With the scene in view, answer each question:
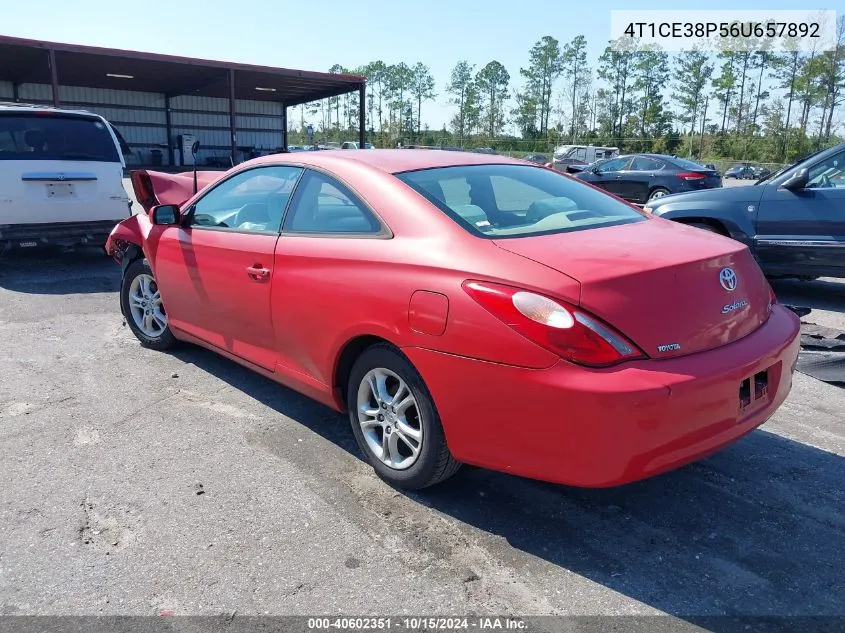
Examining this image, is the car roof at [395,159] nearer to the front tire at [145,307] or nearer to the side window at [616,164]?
the front tire at [145,307]

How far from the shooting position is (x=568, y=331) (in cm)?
247

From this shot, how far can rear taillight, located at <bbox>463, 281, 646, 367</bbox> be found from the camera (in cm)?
247

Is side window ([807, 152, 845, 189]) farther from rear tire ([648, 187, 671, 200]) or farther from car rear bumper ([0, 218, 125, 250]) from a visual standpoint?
rear tire ([648, 187, 671, 200])

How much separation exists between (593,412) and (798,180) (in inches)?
224

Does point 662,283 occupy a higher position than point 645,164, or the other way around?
point 645,164

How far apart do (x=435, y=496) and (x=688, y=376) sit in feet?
4.13

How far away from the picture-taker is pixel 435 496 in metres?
3.16

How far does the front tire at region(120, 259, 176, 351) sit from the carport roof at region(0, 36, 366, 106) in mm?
20643

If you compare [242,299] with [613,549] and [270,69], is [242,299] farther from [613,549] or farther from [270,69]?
[270,69]

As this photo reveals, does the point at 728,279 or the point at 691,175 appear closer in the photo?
the point at 728,279

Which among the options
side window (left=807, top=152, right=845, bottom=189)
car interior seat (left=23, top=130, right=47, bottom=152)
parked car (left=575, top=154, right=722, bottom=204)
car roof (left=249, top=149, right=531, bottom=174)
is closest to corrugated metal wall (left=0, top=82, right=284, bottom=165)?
parked car (left=575, top=154, right=722, bottom=204)

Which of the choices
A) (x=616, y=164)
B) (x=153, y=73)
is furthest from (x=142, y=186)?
(x=153, y=73)

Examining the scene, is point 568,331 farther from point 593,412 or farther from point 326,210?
point 326,210

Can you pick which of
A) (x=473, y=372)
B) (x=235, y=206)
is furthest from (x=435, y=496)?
(x=235, y=206)
